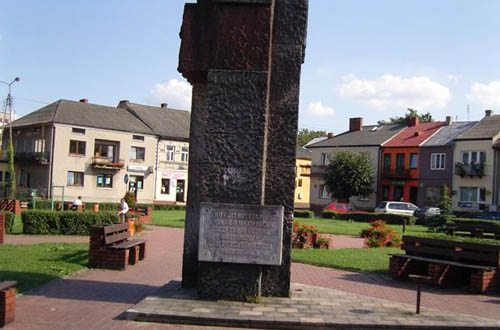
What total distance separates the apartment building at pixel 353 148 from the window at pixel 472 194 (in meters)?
9.45

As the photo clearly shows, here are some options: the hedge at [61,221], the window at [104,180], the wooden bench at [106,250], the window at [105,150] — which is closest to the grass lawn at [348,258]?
the wooden bench at [106,250]

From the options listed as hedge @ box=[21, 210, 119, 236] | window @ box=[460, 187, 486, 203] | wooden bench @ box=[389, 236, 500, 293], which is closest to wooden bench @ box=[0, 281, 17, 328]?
wooden bench @ box=[389, 236, 500, 293]

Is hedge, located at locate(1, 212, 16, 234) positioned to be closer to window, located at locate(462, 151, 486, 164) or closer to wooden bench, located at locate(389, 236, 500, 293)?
wooden bench, located at locate(389, 236, 500, 293)

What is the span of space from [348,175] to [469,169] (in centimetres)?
1071

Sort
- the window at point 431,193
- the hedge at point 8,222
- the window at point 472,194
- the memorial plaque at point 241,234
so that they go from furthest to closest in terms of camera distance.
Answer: the window at point 431,193, the window at point 472,194, the hedge at point 8,222, the memorial plaque at point 241,234

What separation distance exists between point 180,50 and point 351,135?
181ft

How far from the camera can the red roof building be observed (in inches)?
2133

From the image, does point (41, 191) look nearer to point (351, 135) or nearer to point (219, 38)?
point (351, 135)

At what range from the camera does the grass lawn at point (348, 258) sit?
13.8 metres

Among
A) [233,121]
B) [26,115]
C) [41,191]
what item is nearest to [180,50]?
[233,121]

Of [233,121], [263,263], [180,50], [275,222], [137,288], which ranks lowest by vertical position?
[137,288]

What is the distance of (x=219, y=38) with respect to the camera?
27.9ft

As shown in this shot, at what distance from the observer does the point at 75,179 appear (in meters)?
51.7

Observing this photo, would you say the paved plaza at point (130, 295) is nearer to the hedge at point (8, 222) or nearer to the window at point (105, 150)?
the hedge at point (8, 222)
